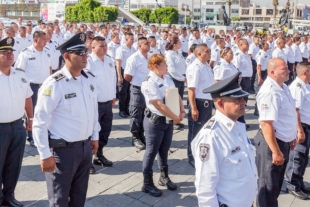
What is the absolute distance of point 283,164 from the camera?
3.81 m

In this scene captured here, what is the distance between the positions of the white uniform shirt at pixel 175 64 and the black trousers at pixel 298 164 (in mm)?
3367

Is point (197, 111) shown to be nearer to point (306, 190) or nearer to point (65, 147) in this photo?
point (306, 190)

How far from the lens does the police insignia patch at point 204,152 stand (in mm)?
2462

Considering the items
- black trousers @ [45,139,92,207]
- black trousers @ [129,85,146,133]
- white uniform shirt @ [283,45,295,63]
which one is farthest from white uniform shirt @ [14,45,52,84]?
white uniform shirt @ [283,45,295,63]

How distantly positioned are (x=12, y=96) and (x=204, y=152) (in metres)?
2.54

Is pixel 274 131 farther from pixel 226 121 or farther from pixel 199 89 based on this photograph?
pixel 199 89

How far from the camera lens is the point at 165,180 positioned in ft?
15.2

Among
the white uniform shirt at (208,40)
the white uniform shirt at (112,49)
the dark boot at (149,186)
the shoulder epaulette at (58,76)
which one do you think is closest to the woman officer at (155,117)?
the dark boot at (149,186)

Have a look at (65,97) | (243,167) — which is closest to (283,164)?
(243,167)

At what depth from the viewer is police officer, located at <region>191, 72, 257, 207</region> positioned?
247 cm

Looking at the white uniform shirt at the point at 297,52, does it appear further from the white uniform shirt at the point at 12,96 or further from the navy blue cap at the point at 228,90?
the navy blue cap at the point at 228,90

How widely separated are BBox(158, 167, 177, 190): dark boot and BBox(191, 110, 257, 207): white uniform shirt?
6.75ft

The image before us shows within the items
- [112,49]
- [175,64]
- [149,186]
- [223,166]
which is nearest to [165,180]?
[149,186]

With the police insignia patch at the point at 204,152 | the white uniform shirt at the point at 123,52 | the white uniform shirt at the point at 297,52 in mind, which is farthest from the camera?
the white uniform shirt at the point at 297,52
